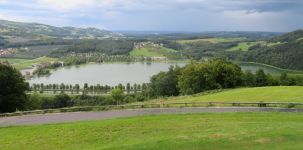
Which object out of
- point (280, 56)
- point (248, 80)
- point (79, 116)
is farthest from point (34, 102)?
point (280, 56)

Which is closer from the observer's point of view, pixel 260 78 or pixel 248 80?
pixel 248 80

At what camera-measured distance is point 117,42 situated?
162 m

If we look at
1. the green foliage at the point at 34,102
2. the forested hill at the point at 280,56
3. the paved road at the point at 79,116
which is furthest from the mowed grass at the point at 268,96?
the forested hill at the point at 280,56

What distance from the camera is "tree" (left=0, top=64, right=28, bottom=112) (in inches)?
626

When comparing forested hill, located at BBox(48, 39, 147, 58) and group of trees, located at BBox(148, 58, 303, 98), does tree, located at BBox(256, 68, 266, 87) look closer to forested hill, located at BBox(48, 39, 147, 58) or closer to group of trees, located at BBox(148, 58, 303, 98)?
group of trees, located at BBox(148, 58, 303, 98)

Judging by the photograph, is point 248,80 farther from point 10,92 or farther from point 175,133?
point 10,92

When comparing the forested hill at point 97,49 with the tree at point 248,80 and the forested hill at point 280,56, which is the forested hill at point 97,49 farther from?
the tree at point 248,80

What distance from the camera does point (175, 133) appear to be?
7.22m

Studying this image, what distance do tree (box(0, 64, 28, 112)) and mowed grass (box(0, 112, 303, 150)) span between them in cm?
835

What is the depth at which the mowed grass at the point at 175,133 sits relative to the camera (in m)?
5.85

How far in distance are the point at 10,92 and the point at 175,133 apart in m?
17.5

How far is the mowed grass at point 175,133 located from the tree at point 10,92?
835cm

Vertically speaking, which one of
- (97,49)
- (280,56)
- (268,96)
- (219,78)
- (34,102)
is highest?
(97,49)

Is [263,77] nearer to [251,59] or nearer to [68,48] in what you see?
[251,59]
